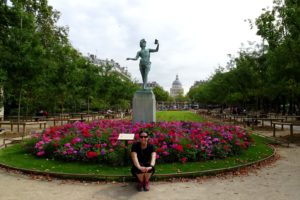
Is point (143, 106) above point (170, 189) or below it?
above

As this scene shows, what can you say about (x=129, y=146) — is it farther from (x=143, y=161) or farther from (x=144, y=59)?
(x=144, y=59)

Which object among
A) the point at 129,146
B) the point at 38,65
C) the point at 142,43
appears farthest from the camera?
the point at 38,65

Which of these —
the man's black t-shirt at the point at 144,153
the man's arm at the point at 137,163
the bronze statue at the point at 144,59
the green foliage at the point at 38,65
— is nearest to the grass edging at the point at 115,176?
the man's black t-shirt at the point at 144,153

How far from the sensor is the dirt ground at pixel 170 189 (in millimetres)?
7418

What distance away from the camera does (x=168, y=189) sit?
26.3ft

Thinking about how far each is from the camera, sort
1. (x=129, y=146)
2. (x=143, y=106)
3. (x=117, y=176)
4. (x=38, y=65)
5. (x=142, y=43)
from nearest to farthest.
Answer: (x=117, y=176) < (x=129, y=146) < (x=143, y=106) < (x=142, y=43) < (x=38, y=65)

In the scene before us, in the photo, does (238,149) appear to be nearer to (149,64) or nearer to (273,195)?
(273,195)

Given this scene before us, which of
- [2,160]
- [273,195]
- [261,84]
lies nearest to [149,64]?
[2,160]

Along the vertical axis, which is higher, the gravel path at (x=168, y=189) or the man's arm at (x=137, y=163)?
the man's arm at (x=137, y=163)

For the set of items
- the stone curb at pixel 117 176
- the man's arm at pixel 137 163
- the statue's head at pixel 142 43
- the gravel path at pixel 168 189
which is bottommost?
the gravel path at pixel 168 189

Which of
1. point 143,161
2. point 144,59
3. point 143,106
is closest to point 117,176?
point 143,161

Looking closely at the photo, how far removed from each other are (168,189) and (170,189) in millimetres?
50

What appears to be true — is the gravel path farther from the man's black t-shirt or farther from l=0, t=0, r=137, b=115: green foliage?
l=0, t=0, r=137, b=115: green foliage

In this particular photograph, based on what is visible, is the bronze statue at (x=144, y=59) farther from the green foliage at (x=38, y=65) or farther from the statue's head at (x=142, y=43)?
the green foliage at (x=38, y=65)
